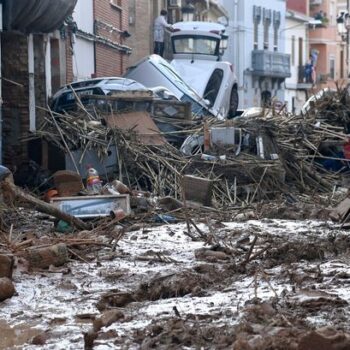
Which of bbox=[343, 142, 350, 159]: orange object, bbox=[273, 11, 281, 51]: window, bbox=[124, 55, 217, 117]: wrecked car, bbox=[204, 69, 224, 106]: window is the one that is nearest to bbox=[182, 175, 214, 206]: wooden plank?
bbox=[343, 142, 350, 159]: orange object

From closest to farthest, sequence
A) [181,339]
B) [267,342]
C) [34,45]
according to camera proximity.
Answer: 1. [267,342]
2. [181,339]
3. [34,45]

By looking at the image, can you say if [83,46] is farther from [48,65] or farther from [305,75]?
[305,75]

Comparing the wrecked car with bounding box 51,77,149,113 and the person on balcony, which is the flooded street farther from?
the person on balcony

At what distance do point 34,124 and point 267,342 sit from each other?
13206mm

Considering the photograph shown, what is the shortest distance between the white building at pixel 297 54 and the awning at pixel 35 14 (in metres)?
43.5

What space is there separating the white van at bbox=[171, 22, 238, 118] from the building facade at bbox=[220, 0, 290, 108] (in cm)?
1545

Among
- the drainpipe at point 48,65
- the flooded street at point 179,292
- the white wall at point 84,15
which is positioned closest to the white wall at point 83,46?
the white wall at point 84,15

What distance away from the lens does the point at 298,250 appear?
971 cm

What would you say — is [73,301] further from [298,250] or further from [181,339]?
[298,250]

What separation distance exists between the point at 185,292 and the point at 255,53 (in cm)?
4784

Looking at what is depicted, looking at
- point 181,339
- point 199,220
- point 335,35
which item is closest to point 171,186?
point 199,220

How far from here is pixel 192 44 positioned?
3469 centimetres

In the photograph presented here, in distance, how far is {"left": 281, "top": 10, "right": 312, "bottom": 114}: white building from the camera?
208 feet

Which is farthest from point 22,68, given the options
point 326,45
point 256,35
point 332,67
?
point 332,67
